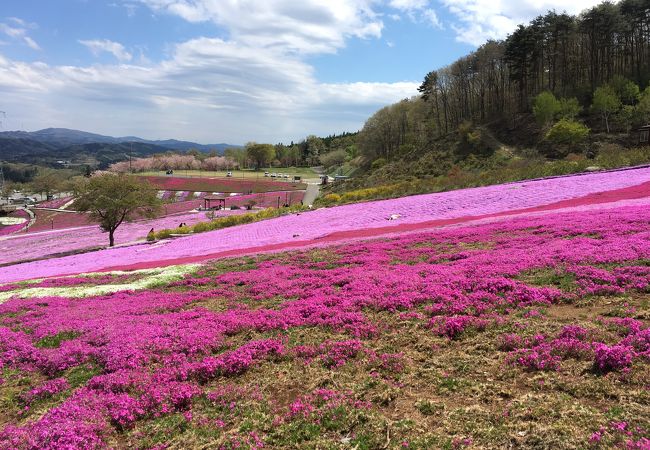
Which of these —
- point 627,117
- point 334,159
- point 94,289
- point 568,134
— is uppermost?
point 334,159

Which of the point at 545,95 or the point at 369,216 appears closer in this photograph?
the point at 369,216

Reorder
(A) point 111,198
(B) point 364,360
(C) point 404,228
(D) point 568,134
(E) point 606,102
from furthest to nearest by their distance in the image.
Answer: (E) point 606,102 → (D) point 568,134 → (A) point 111,198 → (C) point 404,228 → (B) point 364,360

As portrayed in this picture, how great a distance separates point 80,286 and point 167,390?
46.3 ft

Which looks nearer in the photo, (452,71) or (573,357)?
(573,357)

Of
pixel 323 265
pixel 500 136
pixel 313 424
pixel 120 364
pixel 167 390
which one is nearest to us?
pixel 313 424

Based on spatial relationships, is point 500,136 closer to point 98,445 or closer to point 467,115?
point 467,115

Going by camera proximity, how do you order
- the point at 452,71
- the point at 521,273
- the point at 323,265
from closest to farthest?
the point at 521,273 < the point at 323,265 < the point at 452,71

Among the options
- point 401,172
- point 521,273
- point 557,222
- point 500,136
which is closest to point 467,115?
point 500,136

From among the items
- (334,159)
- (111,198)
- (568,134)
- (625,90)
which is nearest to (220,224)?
(111,198)

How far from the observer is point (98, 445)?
6.20 m

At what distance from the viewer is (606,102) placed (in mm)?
62750

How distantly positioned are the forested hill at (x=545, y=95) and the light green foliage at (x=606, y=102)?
15cm

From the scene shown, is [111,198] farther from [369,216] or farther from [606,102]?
[606,102]

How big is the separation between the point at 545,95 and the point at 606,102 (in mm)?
9012
